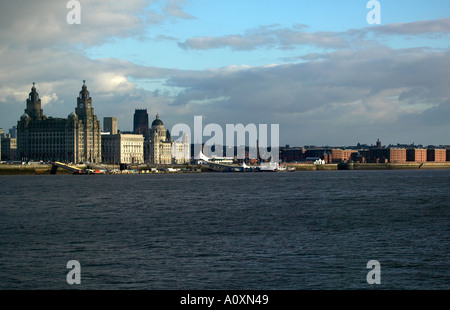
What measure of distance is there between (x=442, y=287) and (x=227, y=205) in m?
42.0

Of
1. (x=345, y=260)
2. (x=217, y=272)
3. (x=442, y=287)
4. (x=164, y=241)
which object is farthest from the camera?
(x=164, y=241)

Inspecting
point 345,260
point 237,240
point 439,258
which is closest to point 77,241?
point 237,240

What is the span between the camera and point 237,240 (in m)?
37.6

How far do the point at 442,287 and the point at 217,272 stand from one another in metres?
9.42

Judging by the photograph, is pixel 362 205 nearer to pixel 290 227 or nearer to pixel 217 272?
pixel 290 227
